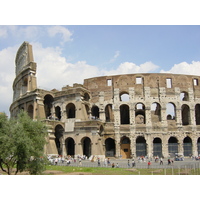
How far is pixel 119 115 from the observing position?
Answer: 35.1 meters

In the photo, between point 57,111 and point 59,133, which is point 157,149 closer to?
point 59,133

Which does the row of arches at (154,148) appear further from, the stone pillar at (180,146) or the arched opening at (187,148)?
the stone pillar at (180,146)

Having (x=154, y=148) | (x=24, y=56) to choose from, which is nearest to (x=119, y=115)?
(x=154, y=148)

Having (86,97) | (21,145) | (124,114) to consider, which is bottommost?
(21,145)

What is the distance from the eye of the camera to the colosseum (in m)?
33.4

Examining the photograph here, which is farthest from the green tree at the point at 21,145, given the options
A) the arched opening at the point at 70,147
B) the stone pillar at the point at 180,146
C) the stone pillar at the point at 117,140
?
the stone pillar at the point at 180,146

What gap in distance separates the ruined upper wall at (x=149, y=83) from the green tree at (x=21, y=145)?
65.7 ft

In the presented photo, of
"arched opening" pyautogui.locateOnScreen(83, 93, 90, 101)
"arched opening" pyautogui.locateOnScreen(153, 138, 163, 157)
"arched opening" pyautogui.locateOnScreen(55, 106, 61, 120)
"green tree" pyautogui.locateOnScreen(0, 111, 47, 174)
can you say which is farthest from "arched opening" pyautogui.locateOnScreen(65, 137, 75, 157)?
"green tree" pyautogui.locateOnScreen(0, 111, 47, 174)

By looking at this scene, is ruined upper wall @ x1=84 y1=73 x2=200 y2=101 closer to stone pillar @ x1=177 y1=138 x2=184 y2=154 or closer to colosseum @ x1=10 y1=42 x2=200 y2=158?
colosseum @ x1=10 y1=42 x2=200 y2=158

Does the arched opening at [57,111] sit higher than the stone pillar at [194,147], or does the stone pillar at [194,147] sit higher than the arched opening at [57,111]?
the arched opening at [57,111]

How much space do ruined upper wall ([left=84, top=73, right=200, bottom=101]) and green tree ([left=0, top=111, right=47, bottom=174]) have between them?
20040 millimetres

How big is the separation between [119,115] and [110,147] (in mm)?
5974

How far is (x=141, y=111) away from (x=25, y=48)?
885 inches

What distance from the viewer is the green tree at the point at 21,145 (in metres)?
14.9
